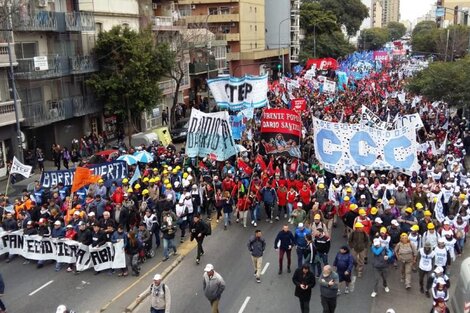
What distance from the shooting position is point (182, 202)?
658 inches

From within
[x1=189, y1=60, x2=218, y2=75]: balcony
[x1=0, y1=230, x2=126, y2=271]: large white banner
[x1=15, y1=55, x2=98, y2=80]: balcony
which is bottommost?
[x1=0, y1=230, x2=126, y2=271]: large white banner

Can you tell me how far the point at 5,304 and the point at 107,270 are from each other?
8.51 feet

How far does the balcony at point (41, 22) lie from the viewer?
28.6 metres

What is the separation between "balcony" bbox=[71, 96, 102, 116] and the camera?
109 ft

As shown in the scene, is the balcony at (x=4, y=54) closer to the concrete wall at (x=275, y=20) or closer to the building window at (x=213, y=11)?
the building window at (x=213, y=11)

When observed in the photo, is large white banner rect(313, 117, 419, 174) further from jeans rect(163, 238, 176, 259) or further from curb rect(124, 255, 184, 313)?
curb rect(124, 255, 184, 313)

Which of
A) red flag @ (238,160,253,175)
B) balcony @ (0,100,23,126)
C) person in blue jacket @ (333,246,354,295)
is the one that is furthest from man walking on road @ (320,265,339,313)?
balcony @ (0,100,23,126)

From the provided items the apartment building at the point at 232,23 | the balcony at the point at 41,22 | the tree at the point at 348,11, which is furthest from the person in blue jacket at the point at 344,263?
the tree at the point at 348,11

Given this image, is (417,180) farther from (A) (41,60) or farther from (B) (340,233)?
(A) (41,60)

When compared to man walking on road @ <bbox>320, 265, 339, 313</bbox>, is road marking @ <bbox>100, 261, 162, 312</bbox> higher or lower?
lower

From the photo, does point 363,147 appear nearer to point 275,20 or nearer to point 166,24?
point 166,24

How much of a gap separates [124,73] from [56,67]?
4011mm

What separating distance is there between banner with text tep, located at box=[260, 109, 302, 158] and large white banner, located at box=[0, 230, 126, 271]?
28.5ft

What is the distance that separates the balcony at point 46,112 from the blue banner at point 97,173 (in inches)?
456
